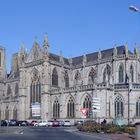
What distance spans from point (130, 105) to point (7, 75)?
185ft

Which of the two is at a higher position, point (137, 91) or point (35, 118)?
point (137, 91)

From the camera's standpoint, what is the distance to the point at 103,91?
78375 millimetres

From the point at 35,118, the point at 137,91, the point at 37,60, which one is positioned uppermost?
the point at 37,60

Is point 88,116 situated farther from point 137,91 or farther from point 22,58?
point 22,58

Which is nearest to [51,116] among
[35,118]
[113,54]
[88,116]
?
[35,118]

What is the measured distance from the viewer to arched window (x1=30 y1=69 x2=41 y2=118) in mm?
95562

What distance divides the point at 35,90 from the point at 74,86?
12586 millimetres

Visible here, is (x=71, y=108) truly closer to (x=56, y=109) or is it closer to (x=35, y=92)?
(x=56, y=109)

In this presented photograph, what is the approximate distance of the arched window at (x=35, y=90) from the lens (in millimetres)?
95562

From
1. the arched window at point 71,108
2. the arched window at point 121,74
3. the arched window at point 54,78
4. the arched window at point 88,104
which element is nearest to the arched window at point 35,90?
the arched window at point 54,78

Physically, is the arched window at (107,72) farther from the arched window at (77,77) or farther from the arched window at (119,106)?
the arched window at (77,77)

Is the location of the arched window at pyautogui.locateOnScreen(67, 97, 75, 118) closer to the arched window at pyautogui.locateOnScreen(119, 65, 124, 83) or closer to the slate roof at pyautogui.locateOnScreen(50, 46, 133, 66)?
the arched window at pyautogui.locateOnScreen(119, 65, 124, 83)

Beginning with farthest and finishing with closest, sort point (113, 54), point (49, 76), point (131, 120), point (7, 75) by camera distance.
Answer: point (7, 75) → point (49, 76) → point (113, 54) → point (131, 120)

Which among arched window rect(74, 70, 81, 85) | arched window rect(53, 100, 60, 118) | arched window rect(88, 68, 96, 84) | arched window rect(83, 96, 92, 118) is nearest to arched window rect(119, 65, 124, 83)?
arched window rect(88, 68, 96, 84)
